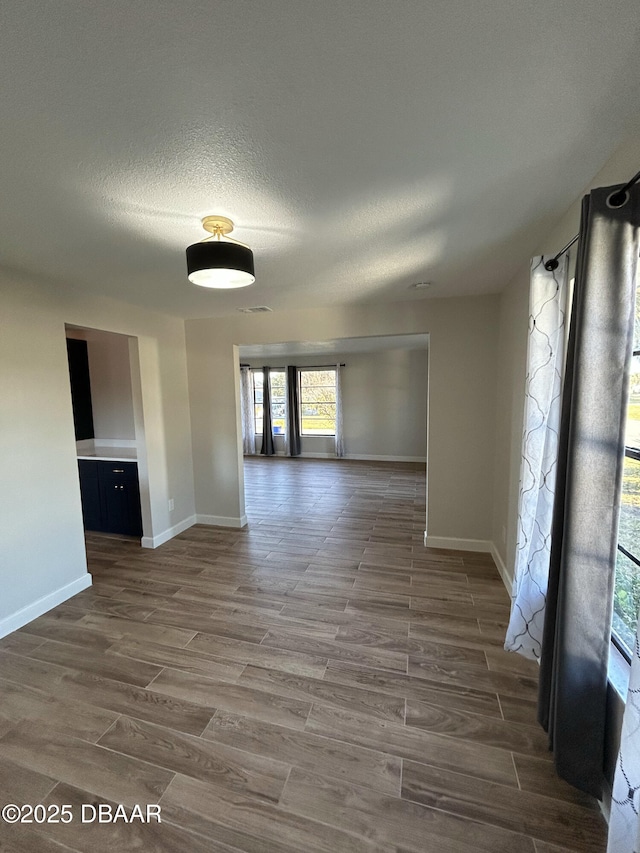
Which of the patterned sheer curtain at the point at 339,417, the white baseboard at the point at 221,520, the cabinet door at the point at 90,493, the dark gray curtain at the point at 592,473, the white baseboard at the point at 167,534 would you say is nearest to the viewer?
the dark gray curtain at the point at 592,473

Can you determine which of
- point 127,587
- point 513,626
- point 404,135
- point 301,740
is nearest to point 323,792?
point 301,740

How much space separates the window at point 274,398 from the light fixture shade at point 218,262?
6.70 m

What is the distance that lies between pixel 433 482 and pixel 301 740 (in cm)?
237

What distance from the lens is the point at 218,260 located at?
1.59 metres

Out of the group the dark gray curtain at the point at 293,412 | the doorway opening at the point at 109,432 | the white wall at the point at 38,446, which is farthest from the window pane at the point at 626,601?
the dark gray curtain at the point at 293,412

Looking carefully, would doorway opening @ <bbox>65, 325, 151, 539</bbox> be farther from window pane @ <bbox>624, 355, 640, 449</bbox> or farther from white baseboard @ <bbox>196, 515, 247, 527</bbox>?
window pane @ <bbox>624, 355, 640, 449</bbox>

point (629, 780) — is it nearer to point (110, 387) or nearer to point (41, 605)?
point (41, 605)

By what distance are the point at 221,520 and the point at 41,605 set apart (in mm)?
1832

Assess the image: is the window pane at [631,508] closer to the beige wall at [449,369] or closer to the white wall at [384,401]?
the beige wall at [449,369]

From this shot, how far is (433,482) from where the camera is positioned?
3.39m

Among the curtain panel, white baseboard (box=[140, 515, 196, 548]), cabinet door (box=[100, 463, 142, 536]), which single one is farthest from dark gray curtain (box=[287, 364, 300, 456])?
the curtain panel

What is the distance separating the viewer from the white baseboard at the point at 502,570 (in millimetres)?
2590

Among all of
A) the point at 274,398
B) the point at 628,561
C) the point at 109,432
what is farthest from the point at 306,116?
the point at 274,398

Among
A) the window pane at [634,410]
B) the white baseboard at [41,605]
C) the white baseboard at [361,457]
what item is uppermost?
the window pane at [634,410]
